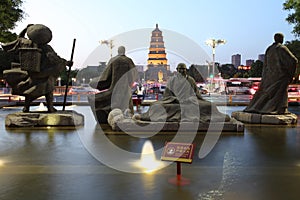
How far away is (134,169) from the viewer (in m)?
4.96

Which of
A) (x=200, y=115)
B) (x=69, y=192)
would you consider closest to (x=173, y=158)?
(x=69, y=192)

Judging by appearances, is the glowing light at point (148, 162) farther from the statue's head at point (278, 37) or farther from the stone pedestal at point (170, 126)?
the statue's head at point (278, 37)

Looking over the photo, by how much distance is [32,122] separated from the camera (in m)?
9.38

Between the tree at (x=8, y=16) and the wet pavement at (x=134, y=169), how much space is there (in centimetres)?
1096

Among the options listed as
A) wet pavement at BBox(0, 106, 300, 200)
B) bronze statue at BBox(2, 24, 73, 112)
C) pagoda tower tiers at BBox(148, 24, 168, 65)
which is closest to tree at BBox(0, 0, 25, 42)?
bronze statue at BBox(2, 24, 73, 112)

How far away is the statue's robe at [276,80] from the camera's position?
988cm

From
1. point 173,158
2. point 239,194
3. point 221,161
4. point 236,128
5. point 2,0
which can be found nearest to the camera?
point 239,194

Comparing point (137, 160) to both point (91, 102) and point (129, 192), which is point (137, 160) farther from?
point (91, 102)

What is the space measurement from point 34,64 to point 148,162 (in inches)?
205

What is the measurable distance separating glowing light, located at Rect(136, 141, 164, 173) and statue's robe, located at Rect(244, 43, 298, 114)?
17.0 feet

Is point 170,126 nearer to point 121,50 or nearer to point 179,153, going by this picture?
point 121,50

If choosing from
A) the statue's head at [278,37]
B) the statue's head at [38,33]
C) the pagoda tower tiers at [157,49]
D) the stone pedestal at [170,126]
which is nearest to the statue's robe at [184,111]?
the stone pedestal at [170,126]

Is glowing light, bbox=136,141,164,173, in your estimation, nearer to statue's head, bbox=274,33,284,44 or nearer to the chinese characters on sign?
the chinese characters on sign

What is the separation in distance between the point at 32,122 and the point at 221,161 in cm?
598
